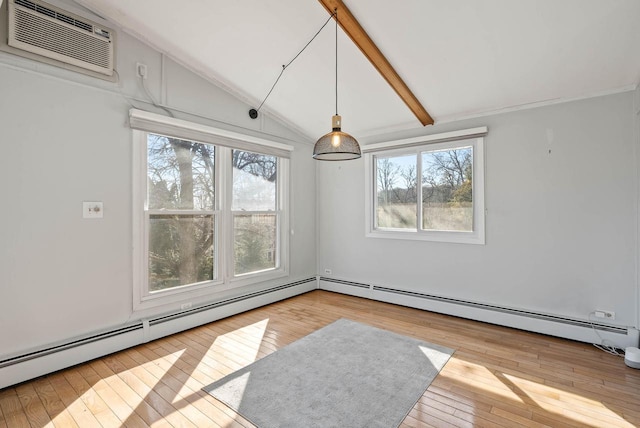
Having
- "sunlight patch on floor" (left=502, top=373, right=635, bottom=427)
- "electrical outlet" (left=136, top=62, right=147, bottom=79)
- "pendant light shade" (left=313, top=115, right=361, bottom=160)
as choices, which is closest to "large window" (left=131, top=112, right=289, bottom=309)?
"electrical outlet" (left=136, top=62, right=147, bottom=79)

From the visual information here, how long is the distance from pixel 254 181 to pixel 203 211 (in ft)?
3.11

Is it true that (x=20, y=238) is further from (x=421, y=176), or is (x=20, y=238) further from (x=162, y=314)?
(x=421, y=176)

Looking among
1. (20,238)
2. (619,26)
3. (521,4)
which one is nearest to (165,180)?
(20,238)

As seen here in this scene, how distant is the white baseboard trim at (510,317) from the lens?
3.07 meters

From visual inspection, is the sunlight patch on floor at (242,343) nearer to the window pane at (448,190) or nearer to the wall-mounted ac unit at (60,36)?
the window pane at (448,190)

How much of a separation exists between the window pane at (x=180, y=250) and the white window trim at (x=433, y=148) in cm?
240

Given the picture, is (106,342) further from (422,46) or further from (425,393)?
(422,46)

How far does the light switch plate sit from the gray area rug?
1.87 metres

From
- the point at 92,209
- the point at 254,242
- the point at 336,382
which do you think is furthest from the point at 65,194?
the point at 336,382

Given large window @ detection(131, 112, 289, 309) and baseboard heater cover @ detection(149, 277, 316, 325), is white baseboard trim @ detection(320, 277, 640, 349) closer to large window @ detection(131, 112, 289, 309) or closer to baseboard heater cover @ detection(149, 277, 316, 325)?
baseboard heater cover @ detection(149, 277, 316, 325)

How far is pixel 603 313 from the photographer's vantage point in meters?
3.13

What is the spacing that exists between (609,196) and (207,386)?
415cm

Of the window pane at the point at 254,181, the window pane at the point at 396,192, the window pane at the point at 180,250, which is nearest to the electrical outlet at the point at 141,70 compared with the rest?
the window pane at the point at 254,181

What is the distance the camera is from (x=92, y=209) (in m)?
2.85
